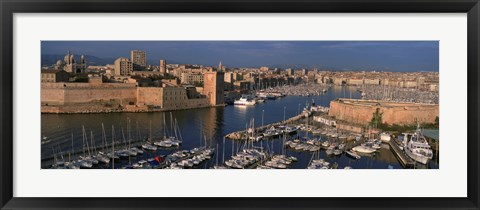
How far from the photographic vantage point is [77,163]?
400cm

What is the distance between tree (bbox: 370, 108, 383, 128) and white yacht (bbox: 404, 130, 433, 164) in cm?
25

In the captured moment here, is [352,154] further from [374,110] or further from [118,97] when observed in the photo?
[118,97]

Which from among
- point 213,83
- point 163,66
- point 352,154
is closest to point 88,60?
point 163,66

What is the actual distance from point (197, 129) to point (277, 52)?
3.19 feet

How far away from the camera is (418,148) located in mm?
4008

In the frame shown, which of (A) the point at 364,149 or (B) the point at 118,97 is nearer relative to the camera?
(A) the point at 364,149

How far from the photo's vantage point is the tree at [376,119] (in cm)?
428
